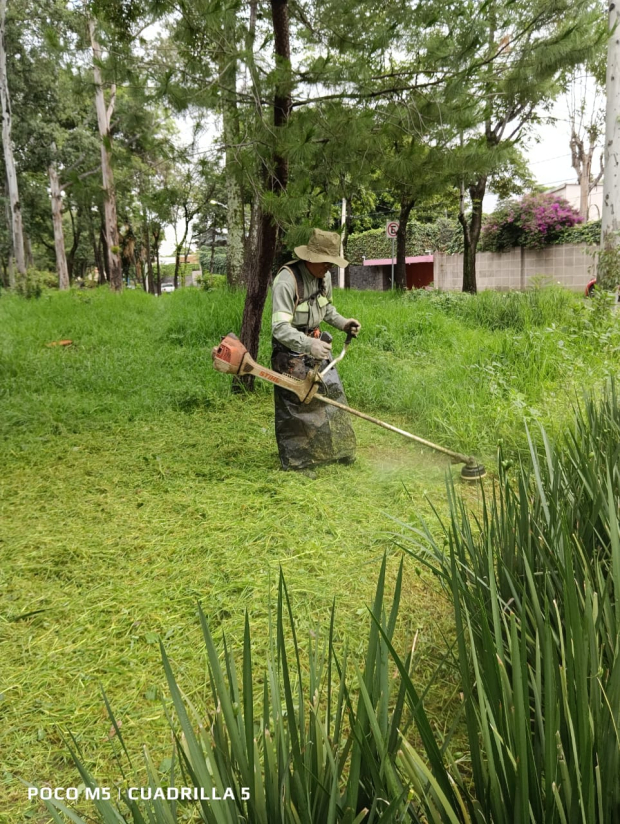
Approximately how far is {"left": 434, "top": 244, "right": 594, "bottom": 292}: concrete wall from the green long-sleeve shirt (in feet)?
40.3

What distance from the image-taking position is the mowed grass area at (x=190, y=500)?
2117mm

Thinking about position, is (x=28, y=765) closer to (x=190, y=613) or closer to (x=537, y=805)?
(x=190, y=613)

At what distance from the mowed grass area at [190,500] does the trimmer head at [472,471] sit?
4.8 inches

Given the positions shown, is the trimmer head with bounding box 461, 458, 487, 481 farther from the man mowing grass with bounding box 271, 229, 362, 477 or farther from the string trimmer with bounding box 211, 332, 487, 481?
the man mowing grass with bounding box 271, 229, 362, 477

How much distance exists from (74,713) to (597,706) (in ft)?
5.76

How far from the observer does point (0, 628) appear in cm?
247

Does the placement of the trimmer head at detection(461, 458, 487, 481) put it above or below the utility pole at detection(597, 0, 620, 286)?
below

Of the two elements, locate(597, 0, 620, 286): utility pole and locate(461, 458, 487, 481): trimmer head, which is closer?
locate(461, 458, 487, 481): trimmer head

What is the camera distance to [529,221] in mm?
16141

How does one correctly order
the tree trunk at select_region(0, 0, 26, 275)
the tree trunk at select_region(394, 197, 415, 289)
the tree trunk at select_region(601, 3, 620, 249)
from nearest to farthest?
the tree trunk at select_region(601, 3, 620, 249) < the tree trunk at select_region(394, 197, 415, 289) < the tree trunk at select_region(0, 0, 26, 275)

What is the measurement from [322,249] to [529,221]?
1440 cm

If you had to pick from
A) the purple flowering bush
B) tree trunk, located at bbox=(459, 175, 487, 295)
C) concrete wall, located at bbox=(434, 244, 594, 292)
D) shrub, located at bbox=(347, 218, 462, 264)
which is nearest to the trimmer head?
tree trunk, located at bbox=(459, 175, 487, 295)

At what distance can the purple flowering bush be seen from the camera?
1575 centimetres

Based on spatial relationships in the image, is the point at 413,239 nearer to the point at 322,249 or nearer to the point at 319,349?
the point at 322,249
